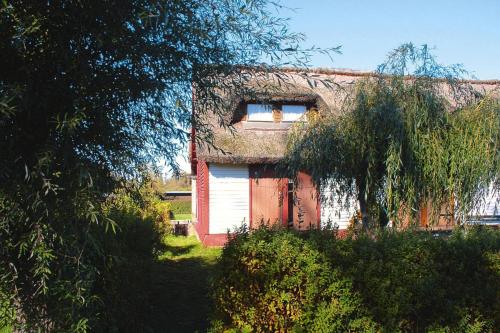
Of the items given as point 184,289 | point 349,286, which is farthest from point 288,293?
point 184,289

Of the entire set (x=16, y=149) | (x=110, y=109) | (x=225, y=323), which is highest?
(x=110, y=109)

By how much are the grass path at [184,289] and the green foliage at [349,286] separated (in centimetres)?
62

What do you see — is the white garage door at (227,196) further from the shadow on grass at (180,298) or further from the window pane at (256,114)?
the shadow on grass at (180,298)

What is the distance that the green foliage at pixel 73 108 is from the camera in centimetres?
230

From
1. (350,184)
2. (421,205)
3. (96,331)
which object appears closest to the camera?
(96,331)

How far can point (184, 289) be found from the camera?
6.82m

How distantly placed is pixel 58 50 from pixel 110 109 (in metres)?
0.48

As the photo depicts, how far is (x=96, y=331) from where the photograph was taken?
353 centimetres

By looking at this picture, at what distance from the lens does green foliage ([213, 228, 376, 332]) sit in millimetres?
3811

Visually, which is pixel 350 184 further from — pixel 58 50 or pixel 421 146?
pixel 58 50

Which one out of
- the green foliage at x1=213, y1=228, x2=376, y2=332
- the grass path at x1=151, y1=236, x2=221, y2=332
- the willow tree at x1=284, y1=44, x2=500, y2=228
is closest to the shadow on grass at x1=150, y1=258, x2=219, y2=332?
the grass path at x1=151, y1=236, x2=221, y2=332

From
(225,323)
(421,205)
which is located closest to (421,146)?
(421,205)

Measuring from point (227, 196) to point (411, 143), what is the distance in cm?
717

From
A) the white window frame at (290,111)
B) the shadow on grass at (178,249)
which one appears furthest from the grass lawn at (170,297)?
the white window frame at (290,111)
